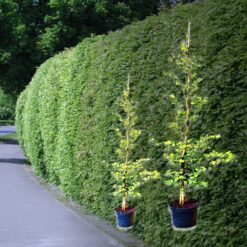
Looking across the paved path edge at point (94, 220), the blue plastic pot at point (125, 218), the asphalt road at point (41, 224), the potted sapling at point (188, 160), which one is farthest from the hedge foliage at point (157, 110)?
the blue plastic pot at point (125, 218)

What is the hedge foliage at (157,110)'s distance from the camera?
577 cm

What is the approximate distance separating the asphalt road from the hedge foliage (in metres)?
0.50

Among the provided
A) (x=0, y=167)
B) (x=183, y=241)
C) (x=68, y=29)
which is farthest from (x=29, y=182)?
(x=68, y=29)

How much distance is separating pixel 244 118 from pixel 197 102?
0.50 meters

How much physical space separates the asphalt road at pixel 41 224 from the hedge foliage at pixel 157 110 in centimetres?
50

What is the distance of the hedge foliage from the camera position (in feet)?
18.9

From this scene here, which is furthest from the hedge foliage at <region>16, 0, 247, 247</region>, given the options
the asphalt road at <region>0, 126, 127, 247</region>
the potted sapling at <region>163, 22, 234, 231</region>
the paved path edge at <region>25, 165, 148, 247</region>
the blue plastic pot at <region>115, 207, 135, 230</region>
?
the blue plastic pot at <region>115, 207, 135, 230</region>

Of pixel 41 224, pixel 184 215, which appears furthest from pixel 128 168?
pixel 41 224

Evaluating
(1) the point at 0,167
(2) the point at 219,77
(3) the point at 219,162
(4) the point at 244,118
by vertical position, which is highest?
(2) the point at 219,77

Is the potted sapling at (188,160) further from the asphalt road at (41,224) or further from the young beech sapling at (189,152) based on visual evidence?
the asphalt road at (41,224)

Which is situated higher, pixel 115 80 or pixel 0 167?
pixel 115 80

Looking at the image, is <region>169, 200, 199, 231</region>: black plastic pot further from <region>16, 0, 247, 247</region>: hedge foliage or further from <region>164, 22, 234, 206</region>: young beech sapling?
<region>16, 0, 247, 247</region>: hedge foliage

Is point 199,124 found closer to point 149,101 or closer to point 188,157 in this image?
point 188,157

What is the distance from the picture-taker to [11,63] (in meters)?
38.2
